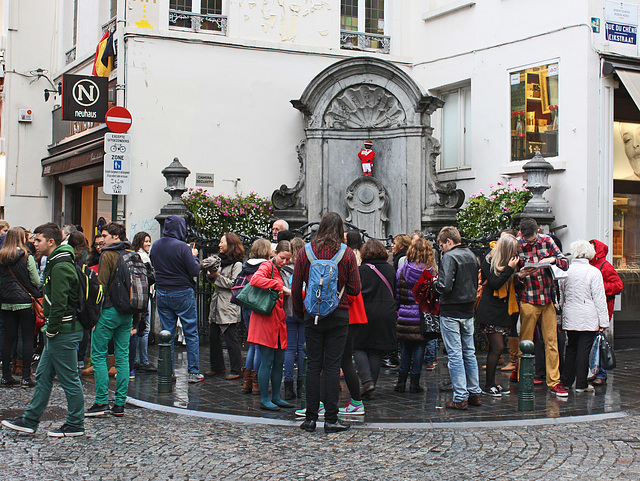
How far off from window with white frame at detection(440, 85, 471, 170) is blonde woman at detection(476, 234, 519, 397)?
694 centimetres

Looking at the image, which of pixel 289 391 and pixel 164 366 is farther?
pixel 164 366

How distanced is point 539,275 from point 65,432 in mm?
5107

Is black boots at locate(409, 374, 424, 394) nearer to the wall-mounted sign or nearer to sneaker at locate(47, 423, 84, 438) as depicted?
sneaker at locate(47, 423, 84, 438)

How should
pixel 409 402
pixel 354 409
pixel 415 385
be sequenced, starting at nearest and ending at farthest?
pixel 354 409
pixel 409 402
pixel 415 385

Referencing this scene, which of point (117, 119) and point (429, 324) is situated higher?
point (117, 119)

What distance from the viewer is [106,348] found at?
773 centimetres

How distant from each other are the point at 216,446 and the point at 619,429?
3599 millimetres

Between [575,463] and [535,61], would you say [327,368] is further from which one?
[535,61]

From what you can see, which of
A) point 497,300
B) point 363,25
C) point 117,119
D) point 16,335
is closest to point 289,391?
point 497,300

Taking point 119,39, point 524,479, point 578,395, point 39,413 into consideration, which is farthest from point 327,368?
point 119,39

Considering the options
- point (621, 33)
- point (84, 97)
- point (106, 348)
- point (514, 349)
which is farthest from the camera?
point (84, 97)

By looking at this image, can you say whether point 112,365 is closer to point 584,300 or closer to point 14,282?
point 14,282

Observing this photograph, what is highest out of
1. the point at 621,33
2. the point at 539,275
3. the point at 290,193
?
the point at 621,33

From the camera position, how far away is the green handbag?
7977 mm
